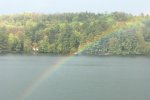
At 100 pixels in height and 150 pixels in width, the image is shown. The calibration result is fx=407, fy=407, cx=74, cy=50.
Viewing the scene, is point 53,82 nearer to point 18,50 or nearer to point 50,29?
point 18,50

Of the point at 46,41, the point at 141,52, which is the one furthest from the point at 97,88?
the point at 46,41

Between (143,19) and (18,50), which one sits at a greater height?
(143,19)

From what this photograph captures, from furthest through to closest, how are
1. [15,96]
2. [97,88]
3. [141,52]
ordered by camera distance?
[141,52]
[97,88]
[15,96]

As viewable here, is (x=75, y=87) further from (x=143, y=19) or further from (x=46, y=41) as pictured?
(x=143, y=19)

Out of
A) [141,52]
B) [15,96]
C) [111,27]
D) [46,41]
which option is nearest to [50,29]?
[46,41]

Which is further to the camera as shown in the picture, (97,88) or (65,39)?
(65,39)

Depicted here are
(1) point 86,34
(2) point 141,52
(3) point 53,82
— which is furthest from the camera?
(1) point 86,34
